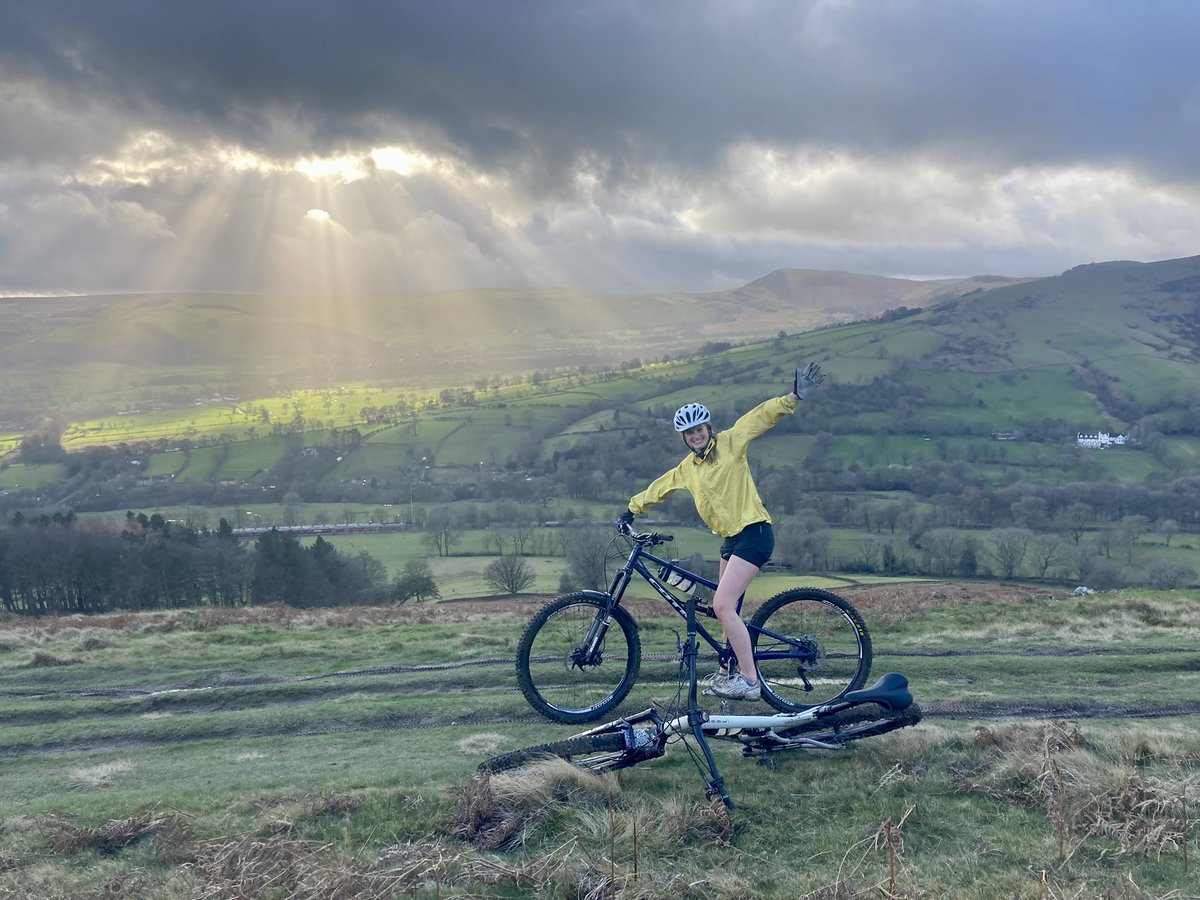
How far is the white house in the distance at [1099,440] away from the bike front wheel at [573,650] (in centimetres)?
9942

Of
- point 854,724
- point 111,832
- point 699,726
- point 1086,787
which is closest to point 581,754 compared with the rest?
point 699,726

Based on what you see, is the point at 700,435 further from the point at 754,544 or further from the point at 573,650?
the point at 573,650

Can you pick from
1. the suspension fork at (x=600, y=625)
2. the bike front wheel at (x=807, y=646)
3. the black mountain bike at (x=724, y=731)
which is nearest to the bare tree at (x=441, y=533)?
the suspension fork at (x=600, y=625)

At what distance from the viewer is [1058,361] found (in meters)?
129

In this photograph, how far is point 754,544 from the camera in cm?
789

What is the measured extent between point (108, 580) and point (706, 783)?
137 ft

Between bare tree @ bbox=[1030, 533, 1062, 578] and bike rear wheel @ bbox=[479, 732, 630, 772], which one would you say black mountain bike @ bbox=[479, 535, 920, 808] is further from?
bare tree @ bbox=[1030, 533, 1062, 578]

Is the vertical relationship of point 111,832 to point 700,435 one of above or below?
below

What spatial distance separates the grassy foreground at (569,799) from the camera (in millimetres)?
5031

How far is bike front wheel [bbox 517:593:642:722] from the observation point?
8.27 m

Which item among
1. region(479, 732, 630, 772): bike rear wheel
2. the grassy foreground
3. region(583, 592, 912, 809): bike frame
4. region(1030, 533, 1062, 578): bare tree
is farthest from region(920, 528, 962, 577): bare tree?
region(479, 732, 630, 772): bike rear wheel

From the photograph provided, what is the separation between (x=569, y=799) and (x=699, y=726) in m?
1.32

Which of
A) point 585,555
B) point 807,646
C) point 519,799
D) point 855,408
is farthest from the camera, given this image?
point 855,408

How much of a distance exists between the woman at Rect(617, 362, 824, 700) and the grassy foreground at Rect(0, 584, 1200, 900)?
1.09 metres
